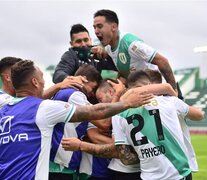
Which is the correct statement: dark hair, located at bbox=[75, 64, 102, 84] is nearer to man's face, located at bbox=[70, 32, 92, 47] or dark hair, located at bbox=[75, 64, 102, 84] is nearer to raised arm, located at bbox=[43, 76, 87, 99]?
raised arm, located at bbox=[43, 76, 87, 99]

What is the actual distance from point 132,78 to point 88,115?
2.15 ft

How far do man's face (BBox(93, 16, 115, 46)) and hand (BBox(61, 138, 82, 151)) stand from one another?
1.35 m

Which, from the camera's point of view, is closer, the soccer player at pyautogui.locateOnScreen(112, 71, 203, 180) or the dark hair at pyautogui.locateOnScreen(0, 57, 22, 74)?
the soccer player at pyautogui.locateOnScreen(112, 71, 203, 180)

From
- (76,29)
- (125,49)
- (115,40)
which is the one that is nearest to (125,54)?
(125,49)

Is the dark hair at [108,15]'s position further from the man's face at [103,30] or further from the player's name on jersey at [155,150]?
the player's name on jersey at [155,150]

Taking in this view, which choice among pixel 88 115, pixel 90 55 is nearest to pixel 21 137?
pixel 88 115

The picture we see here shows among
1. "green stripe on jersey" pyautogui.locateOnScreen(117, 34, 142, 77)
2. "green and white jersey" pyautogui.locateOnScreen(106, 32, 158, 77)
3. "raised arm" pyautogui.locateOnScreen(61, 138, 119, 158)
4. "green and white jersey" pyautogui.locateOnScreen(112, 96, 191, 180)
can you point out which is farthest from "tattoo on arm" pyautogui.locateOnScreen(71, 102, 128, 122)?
"green stripe on jersey" pyautogui.locateOnScreen(117, 34, 142, 77)

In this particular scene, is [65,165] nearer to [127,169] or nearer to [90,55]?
[127,169]

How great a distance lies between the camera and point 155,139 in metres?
4.57

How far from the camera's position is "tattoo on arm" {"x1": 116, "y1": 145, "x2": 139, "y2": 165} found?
15.5 feet

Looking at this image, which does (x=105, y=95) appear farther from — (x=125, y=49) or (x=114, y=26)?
(x=114, y=26)

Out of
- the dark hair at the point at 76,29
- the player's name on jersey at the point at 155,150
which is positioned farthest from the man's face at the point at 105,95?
the dark hair at the point at 76,29

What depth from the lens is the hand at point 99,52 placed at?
5793 millimetres

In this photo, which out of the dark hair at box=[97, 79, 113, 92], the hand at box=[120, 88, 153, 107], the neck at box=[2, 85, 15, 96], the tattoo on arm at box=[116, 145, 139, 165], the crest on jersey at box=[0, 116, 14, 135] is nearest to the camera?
the hand at box=[120, 88, 153, 107]
